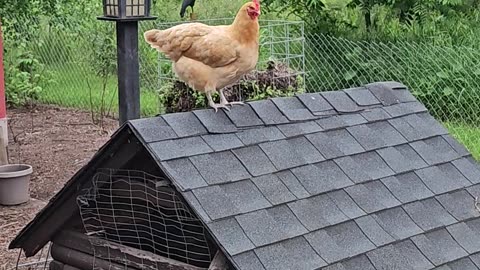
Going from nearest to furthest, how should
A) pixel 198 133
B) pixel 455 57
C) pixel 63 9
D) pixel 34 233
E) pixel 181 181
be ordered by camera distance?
1. pixel 181 181
2. pixel 198 133
3. pixel 34 233
4. pixel 455 57
5. pixel 63 9

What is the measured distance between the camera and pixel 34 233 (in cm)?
267

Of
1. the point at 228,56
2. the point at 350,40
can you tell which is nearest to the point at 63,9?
the point at 350,40

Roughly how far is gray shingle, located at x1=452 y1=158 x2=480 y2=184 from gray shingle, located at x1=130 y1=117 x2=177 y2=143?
3.86 feet

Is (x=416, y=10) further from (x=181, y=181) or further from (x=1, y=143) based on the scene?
(x=181, y=181)

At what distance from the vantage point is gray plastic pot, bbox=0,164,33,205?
6383 millimetres

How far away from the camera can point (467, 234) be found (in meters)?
2.52

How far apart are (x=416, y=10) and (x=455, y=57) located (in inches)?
39.0

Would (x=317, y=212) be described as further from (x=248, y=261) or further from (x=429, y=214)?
(x=429, y=214)

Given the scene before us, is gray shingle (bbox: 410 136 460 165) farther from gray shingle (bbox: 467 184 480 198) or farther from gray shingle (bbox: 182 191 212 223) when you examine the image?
gray shingle (bbox: 182 191 212 223)

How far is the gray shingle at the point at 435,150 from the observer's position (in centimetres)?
278

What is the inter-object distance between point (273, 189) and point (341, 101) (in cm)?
71

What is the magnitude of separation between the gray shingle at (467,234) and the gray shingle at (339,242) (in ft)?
1.33

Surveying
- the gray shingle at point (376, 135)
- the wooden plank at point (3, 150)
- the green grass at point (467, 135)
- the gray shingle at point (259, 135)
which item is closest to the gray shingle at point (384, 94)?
the gray shingle at point (376, 135)

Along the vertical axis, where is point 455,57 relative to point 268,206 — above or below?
below
